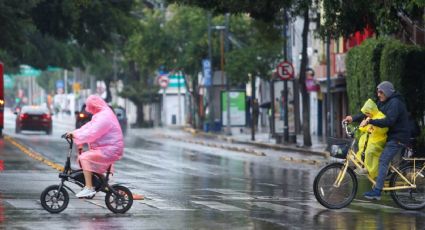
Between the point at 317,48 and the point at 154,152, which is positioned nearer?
the point at 154,152

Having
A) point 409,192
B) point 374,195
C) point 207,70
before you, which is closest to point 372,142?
point 374,195

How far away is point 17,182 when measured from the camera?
2175 cm

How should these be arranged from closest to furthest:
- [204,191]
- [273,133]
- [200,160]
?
[204,191], [200,160], [273,133]

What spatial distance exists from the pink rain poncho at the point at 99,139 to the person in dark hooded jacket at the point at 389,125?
10.7 ft

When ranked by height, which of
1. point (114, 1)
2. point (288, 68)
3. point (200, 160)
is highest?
point (114, 1)

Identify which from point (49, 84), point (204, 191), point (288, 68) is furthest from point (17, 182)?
point (49, 84)

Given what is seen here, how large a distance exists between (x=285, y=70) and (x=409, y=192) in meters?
30.0

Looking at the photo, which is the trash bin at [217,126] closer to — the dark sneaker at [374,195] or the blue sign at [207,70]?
the blue sign at [207,70]

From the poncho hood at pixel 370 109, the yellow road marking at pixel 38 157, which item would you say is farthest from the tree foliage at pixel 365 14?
the yellow road marking at pixel 38 157

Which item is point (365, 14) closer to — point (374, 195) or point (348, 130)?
point (348, 130)

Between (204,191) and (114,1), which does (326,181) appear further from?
(114,1)

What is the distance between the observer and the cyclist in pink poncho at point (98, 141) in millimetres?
15578

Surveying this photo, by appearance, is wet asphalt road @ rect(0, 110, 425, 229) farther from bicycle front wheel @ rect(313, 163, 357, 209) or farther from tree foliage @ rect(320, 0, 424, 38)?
tree foliage @ rect(320, 0, 424, 38)

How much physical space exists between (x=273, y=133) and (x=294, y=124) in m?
1.16
